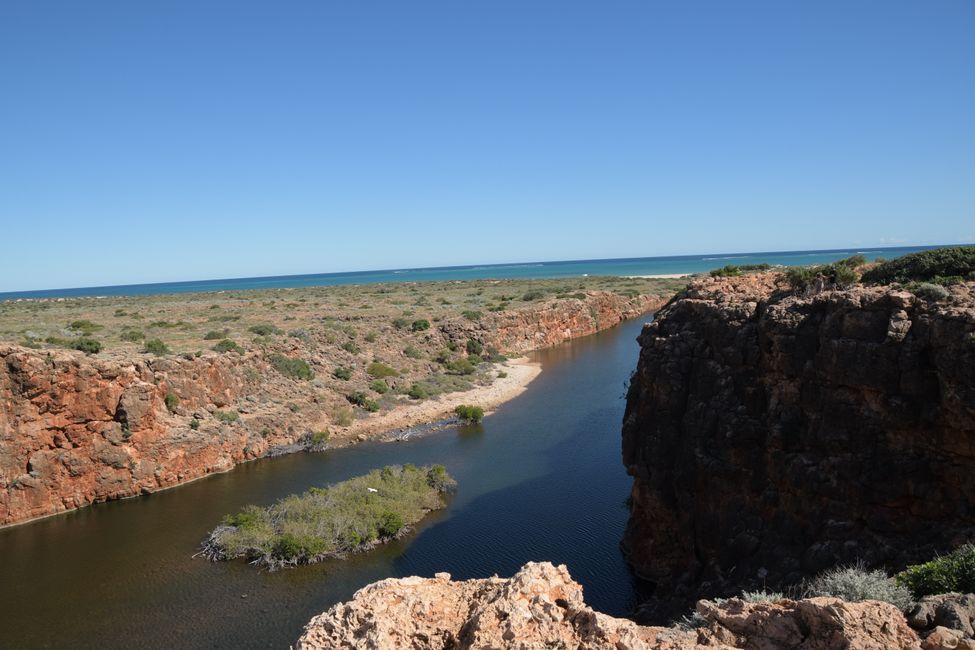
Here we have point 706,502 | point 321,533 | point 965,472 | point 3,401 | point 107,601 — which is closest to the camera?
point 965,472

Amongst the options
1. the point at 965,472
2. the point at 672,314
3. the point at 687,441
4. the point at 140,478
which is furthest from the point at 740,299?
the point at 140,478

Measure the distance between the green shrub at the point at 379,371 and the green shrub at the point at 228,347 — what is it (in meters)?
8.78

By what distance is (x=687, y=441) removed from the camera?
15312 millimetres

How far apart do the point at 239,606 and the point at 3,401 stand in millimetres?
13755

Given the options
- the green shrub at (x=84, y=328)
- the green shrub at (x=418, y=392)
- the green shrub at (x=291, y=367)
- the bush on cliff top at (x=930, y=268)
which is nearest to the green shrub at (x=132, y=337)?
the green shrub at (x=84, y=328)

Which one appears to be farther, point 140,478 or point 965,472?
point 140,478

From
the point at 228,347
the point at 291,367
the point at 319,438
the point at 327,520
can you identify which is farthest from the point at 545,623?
the point at 291,367

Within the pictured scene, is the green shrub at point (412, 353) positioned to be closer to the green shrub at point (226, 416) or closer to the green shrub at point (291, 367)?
the green shrub at point (291, 367)

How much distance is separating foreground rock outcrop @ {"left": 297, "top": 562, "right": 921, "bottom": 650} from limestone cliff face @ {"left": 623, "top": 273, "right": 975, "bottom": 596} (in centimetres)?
497

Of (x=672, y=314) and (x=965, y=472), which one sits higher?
(x=672, y=314)

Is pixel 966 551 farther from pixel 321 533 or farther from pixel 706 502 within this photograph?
pixel 321 533

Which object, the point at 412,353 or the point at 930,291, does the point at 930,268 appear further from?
the point at 412,353

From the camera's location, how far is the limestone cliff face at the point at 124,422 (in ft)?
76.0

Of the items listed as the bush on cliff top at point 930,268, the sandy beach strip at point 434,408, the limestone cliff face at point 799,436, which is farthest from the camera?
the sandy beach strip at point 434,408
